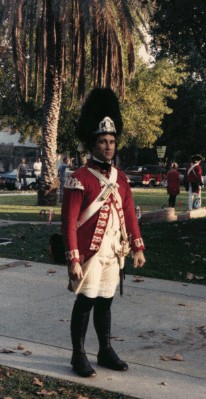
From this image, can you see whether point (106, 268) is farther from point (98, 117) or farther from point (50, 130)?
point (50, 130)

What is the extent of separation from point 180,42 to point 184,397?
11.6 metres

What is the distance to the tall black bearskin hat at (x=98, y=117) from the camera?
502cm

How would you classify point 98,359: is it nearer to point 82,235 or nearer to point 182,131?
point 82,235

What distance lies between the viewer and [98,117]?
5.07 m

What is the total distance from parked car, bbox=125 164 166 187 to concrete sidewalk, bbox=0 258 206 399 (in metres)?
40.6

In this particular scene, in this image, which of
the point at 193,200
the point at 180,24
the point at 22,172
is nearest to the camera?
the point at 180,24

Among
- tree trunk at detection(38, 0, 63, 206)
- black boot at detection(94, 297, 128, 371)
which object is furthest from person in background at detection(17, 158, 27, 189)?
black boot at detection(94, 297, 128, 371)

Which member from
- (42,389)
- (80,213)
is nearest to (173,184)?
(80,213)

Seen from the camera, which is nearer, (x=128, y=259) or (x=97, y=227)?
(x=97, y=227)

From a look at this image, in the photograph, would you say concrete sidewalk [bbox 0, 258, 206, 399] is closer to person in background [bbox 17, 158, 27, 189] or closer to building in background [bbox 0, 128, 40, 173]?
person in background [bbox 17, 158, 27, 189]

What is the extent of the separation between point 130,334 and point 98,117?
2.11 metres

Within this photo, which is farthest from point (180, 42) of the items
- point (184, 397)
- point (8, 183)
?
point (8, 183)

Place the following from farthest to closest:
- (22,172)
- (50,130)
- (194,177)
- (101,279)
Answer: (22,172)
(50,130)
(194,177)
(101,279)

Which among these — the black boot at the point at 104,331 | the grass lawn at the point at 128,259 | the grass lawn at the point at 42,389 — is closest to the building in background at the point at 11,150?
the grass lawn at the point at 128,259
